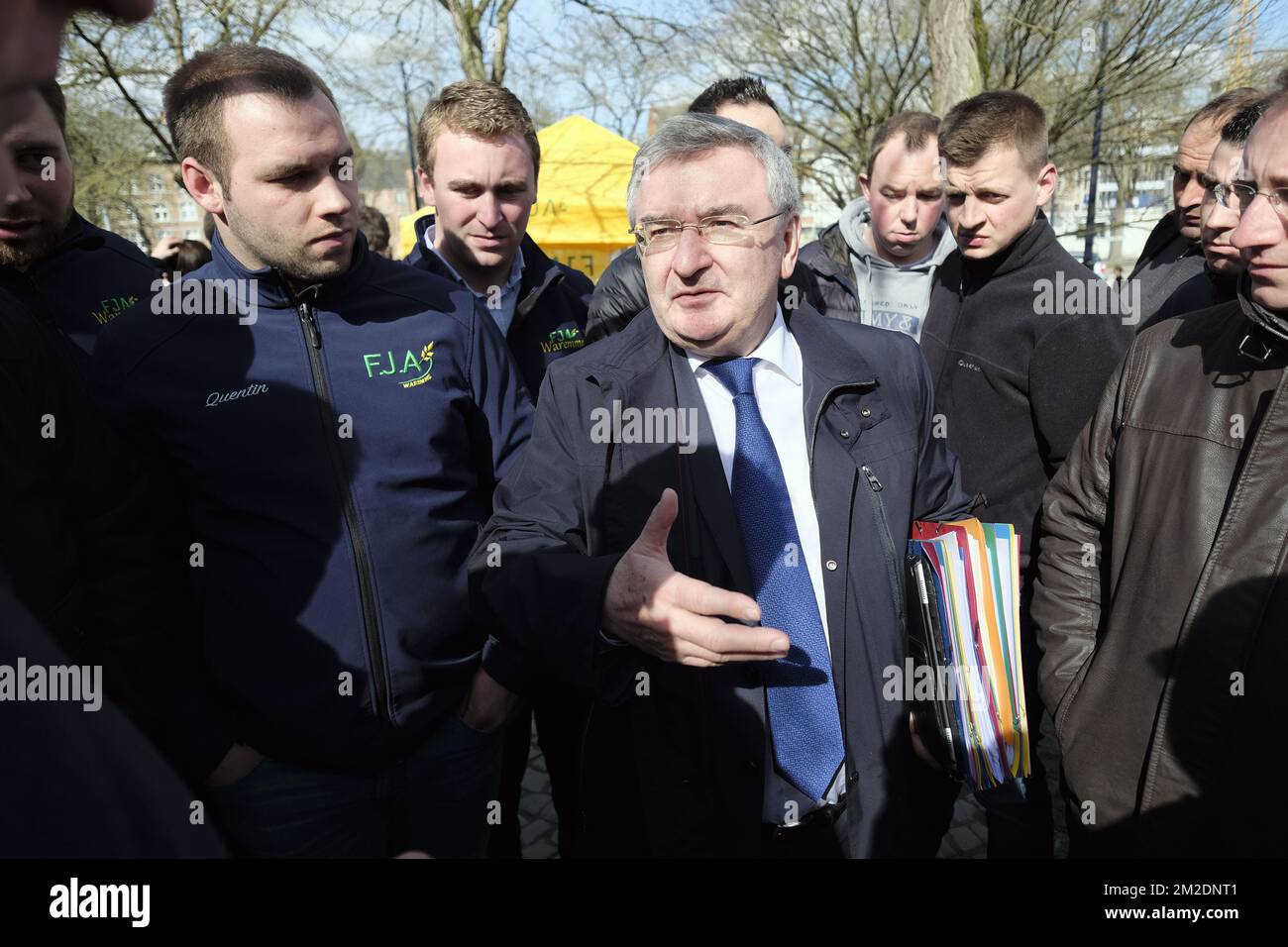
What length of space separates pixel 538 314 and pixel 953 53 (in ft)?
24.1

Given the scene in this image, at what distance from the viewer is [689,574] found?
1958 mm

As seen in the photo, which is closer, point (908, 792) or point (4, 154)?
point (4, 154)

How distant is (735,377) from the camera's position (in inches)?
83.5

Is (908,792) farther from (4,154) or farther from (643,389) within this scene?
(4,154)

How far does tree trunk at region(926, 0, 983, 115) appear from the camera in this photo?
8.74 m

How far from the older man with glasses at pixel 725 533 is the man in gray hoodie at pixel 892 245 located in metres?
1.76

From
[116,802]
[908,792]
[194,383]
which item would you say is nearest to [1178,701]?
[908,792]

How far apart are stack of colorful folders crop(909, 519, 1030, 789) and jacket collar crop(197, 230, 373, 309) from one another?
64.6 inches

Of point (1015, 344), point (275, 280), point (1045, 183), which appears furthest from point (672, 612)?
point (1045, 183)

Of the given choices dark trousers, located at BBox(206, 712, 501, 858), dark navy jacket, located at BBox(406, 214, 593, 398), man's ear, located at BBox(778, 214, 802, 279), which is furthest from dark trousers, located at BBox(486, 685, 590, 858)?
man's ear, located at BBox(778, 214, 802, 279)

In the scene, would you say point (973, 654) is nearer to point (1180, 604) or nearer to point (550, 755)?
point (1180, 604)

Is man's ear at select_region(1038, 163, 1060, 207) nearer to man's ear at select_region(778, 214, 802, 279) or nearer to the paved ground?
man's ear at select_region(778, 214, 802, 279)

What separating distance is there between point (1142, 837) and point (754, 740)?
3.05 ft
